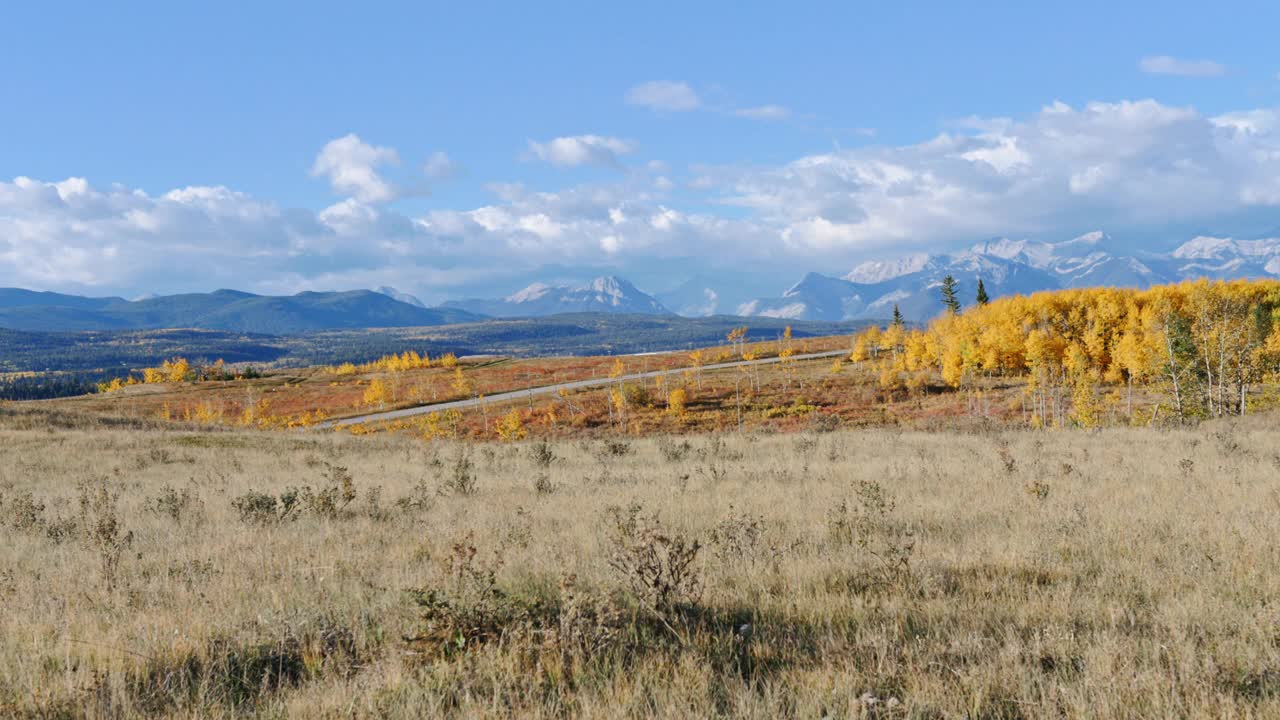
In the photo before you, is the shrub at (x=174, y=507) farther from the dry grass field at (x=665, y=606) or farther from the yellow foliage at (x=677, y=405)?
the yellow foliage at (x=677, y=405)

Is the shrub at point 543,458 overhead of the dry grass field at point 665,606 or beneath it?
beneath

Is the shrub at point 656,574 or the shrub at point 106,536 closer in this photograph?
the shrub at point 656,574

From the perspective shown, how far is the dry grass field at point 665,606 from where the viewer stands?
4.04 metres

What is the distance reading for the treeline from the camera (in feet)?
181

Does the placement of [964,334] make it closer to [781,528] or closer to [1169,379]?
[1169,379]

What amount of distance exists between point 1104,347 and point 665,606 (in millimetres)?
101089

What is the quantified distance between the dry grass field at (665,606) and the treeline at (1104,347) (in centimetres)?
Result: 4979

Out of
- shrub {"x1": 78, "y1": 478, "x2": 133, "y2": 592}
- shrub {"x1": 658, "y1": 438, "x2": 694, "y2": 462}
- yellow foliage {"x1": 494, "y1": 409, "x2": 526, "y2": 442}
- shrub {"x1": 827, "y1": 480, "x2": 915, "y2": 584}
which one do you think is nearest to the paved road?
yellow foliage {"x1": 494, "y1": 409, "x2": 526, "y2": 442}

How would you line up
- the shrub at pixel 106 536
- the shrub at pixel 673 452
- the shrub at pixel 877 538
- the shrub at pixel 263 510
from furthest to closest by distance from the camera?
the shrub at pixel 673 452 → the shrub at pixel 263 510 → the shrub at pixel 106 536 → the shrub at pixel 877 538

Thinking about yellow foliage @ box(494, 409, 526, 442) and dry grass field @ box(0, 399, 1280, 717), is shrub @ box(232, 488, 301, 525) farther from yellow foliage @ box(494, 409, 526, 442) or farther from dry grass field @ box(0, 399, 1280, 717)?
yellow foliage @ box(494, 409, 526, 442)

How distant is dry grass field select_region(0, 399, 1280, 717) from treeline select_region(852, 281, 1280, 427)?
49792 millimetres

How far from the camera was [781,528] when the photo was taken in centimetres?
905

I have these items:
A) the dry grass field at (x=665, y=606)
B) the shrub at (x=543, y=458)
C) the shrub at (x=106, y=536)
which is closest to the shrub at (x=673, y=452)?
the shrub at (x=543, y=458)

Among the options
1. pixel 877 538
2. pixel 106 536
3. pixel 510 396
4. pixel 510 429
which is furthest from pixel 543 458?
pixel 510 396
